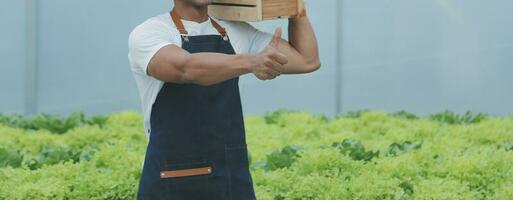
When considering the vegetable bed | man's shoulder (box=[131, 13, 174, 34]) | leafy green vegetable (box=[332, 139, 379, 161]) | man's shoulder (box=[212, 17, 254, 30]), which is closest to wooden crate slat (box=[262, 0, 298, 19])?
man's shoulder (box=[212, 17, 254, 30])

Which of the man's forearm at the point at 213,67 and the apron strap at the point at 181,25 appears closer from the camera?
the man's forearm at the point at 213,67

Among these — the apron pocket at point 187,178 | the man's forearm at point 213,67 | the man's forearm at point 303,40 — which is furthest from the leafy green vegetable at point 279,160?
the man's forearm at point 213,67

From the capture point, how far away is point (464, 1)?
36.0ft

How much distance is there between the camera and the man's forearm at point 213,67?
345cm

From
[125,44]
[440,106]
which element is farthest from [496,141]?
[125,44]

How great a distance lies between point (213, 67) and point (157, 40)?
0.86 feet

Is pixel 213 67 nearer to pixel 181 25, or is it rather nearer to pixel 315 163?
pixel 181 25

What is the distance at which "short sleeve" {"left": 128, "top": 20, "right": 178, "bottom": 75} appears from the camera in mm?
3607

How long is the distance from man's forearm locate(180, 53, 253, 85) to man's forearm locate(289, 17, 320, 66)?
515 mm

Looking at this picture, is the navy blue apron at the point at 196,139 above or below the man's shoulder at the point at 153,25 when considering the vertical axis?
below

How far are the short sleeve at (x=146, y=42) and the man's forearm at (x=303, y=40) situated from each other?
0.47 metres

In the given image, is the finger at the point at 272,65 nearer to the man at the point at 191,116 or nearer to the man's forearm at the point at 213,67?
the man's forearm at the point at 213,67

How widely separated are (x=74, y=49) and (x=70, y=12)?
358 millimetres

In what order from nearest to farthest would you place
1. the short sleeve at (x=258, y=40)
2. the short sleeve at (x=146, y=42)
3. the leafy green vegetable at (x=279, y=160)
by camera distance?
the short sleeve at (x=146, y=42) < the short sleeve at (x=258, y=40) < the leafy green vegetable at (x=279, y=160)
